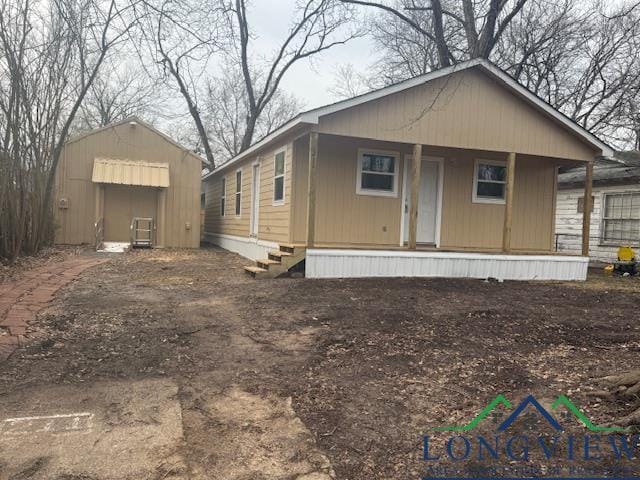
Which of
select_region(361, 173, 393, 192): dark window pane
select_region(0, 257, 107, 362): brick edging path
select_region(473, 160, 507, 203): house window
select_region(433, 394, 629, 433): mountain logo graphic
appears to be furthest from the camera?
select_region(473, 160, 507, 203): house window

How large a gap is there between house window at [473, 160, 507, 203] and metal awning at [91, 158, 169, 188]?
31.5 ft

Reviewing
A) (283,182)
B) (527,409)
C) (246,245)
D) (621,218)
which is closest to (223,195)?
(246,245)

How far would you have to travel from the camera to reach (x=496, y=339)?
4.73m

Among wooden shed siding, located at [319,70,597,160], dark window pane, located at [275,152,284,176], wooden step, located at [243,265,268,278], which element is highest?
wooden shed siding, located at [319,70,597,160]

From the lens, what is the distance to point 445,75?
29.9 ft

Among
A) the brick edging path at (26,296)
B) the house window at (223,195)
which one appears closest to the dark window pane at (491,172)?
the brick edging path at (26,296)

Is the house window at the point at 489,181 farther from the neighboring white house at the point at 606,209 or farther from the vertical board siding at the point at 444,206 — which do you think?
the neighboring white house at the point at 606,209

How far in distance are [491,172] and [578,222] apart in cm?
600

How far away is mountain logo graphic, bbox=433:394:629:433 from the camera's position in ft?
8.84

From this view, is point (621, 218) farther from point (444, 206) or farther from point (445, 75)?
point (445, 75)

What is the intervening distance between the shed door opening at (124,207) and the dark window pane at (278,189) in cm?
697

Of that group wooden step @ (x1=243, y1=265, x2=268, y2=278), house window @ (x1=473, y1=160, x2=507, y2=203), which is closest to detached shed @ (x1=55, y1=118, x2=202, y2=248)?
wooden step @ (x1=243, y1=265, x2=268, y2=278)

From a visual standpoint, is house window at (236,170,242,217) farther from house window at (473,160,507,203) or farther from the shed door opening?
house window at (473,160,507,203)

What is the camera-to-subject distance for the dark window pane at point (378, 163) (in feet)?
32.4
